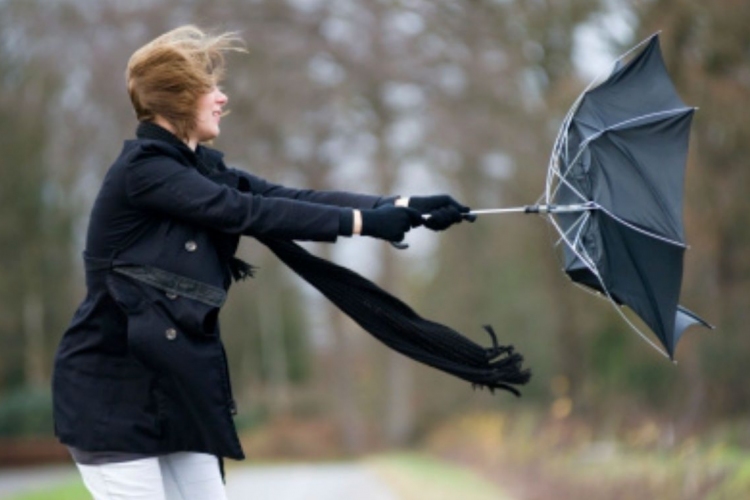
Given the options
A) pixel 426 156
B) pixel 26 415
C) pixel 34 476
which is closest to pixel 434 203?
pixel 34 476

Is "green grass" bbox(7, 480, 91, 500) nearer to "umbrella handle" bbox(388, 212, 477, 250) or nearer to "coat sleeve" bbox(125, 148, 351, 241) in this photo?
"umbrella handle" bbox(388, 212, 477, 250)

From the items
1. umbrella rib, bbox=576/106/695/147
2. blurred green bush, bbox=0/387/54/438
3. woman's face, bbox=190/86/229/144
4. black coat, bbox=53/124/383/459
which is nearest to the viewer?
black coat, bbox=53/124/383/459

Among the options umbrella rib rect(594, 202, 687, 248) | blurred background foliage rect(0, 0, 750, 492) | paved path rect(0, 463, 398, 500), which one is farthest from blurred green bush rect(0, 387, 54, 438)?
umbrella rib rect(594, 202, 687, 248)

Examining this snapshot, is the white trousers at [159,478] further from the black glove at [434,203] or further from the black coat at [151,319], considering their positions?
the black glove at [434,203]

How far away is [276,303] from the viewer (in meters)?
54.6

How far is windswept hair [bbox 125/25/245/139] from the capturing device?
434 centimetres

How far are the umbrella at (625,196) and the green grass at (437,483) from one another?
9.37 m

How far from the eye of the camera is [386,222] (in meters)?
4.55

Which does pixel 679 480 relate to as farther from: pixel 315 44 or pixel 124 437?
pixel 315 44

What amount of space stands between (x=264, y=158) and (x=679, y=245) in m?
28.5

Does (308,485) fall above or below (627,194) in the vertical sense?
below

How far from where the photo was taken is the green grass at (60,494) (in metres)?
16.0

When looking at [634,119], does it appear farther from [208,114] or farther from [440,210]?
[208,114]

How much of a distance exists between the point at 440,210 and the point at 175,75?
0.96m
